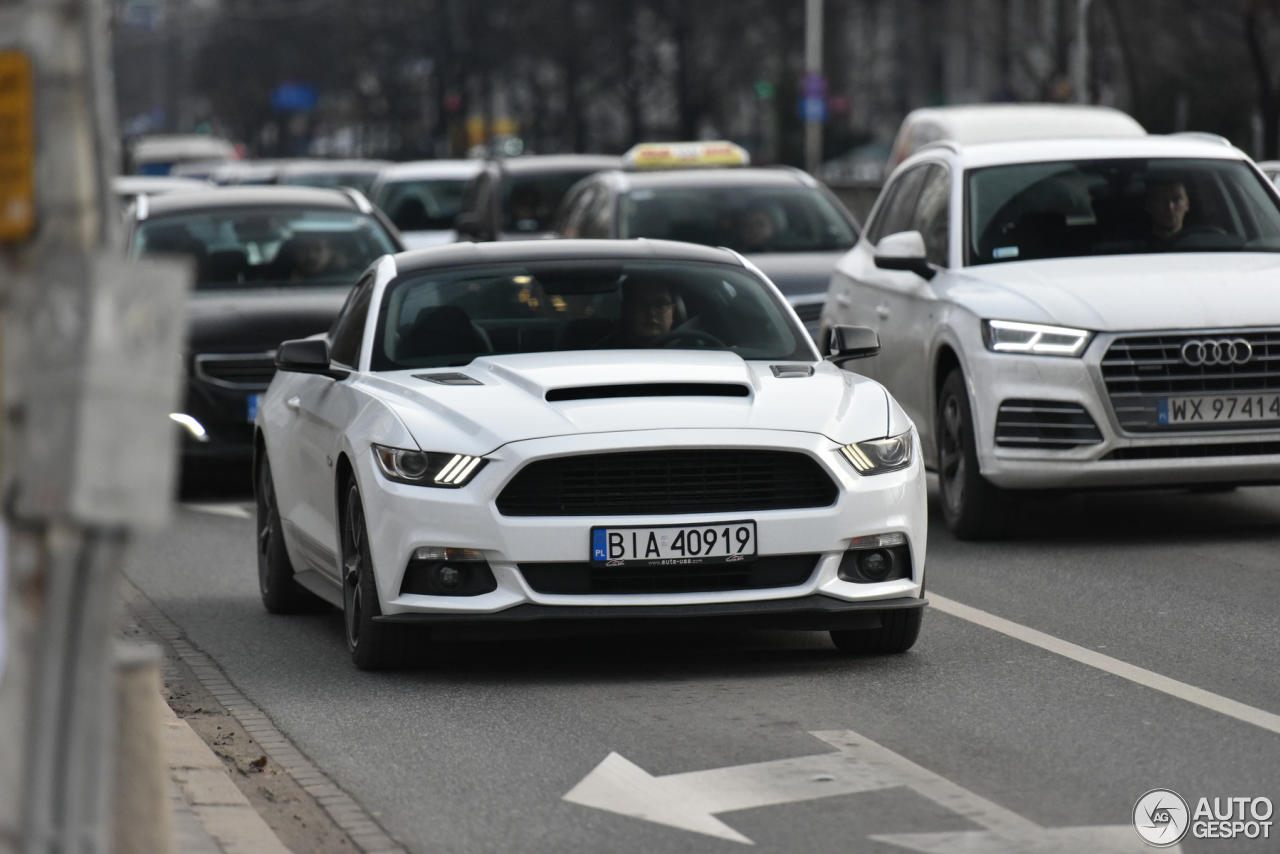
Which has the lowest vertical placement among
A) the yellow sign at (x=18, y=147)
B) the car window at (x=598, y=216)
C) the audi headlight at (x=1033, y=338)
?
the car window at (x=598, y=216)

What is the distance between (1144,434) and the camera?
35.4 ft

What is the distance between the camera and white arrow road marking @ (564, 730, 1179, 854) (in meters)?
5.68

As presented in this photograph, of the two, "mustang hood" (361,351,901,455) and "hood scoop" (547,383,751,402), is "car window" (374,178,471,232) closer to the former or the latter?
"mustang hood" (361,351,901,455)

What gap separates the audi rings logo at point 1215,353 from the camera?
10.7 metres

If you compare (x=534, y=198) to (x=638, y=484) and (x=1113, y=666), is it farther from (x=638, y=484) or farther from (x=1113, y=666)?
(x=1113, y=666)

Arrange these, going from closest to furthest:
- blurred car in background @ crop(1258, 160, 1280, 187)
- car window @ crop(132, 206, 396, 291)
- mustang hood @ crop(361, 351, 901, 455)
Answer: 1. mustang hood @ crop(361, 351, 901, 455)
2. blurred car in background @ crop(1258, 160, 1280, 187)
3. car window @ crop(132, 206, 396, 291)

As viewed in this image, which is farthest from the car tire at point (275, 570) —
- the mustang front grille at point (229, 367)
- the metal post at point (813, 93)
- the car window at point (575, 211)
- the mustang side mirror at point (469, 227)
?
the metal post at point (813, 93)

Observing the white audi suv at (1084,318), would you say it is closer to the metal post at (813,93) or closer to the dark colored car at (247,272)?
the dark colored car at (247,272)

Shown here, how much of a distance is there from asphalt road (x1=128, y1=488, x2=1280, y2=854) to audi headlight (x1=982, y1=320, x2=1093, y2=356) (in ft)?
2.99

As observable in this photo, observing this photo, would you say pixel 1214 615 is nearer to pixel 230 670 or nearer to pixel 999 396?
pixel 999 396

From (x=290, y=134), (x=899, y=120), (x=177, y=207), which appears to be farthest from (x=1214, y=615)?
(x=290, y=134)

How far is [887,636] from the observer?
8398 millimetres

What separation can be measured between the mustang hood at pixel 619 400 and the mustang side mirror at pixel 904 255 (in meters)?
3.20

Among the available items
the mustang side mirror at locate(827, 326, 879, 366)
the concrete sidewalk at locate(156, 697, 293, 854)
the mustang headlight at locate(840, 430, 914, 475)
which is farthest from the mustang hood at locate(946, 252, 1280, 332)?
the concrete sidewalk at locate(156, 697, 293, 854)
